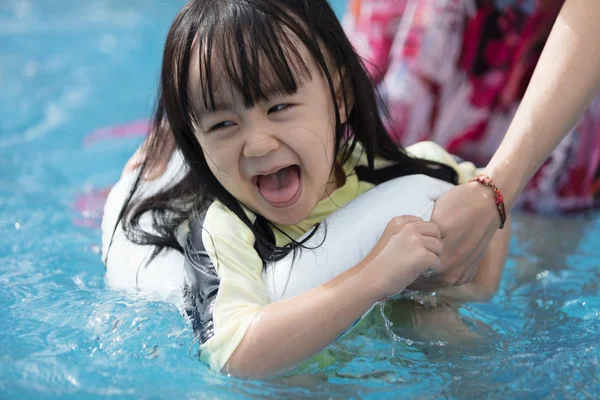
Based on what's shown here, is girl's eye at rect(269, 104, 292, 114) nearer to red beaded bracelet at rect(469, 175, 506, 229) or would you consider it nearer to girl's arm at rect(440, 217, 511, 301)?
red beaded bracelet at rect(469, 175, 506, 229)

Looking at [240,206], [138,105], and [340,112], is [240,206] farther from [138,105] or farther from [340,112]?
[138,105]

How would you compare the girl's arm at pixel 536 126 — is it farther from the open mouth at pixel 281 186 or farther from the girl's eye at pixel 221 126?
the girl's eye at pixel 221 126

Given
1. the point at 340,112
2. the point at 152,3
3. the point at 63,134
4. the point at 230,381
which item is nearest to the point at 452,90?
the point at 340,112

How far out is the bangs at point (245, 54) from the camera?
1.78m

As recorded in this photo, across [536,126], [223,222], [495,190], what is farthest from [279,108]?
[536,126]

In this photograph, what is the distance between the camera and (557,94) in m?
2.09

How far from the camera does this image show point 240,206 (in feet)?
6.57

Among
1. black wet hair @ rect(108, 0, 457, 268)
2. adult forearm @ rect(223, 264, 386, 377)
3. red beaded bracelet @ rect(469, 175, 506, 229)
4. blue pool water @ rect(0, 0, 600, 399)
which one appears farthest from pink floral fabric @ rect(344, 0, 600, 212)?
adult forearm @ rect(223, 264, 386, 377)

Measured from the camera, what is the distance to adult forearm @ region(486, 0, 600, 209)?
2064mm

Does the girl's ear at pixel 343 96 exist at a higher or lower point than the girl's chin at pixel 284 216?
higher

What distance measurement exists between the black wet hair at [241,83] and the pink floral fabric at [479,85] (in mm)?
895

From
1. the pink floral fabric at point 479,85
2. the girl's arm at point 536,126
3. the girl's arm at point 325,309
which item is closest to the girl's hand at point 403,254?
the girl's arm at point 325,309

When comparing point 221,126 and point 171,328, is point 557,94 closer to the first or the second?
point 221,126

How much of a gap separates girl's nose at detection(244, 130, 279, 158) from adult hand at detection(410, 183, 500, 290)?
0.45 meters
